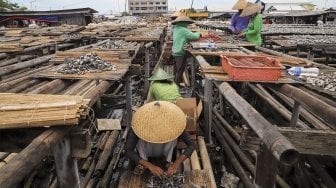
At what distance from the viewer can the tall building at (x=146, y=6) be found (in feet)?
166

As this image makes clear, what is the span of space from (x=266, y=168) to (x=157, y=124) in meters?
1.48

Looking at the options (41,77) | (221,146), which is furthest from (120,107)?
(41,77)

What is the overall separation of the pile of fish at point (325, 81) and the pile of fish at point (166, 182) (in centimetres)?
194

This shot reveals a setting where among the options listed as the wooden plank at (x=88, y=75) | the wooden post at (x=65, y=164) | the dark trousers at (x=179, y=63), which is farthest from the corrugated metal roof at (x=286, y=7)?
the wooden post at (x=65, y=164)

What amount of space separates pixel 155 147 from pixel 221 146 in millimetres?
2375

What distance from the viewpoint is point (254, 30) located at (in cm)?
766

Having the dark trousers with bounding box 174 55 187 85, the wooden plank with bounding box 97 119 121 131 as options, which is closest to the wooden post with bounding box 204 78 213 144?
the wooden plank with bounding box 97 119 121 131

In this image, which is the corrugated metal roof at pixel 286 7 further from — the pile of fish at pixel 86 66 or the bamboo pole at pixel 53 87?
the bamboo pole at pixel 53 87

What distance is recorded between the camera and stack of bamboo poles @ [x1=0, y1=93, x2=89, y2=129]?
230 cm

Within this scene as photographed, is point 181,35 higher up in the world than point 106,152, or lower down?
higher up

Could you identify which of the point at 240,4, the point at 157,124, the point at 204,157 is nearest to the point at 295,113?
the point at 204,157

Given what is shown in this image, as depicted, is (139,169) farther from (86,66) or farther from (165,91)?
(86,66)

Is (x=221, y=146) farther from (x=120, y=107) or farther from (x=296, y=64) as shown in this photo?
(x=120, y=107)

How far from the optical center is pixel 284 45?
27.3ft
